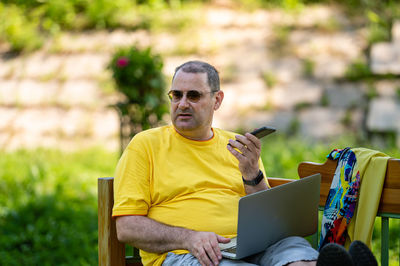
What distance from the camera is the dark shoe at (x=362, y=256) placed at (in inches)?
67.7

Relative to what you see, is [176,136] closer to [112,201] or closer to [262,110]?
[112,201]

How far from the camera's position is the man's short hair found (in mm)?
2506

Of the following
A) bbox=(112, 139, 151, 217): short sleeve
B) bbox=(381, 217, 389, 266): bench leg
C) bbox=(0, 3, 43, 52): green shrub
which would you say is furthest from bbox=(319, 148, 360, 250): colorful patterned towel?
bbox=(0, 3, 43, 52): green shrub

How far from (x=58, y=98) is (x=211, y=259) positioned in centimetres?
601

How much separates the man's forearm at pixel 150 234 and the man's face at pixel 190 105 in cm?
53

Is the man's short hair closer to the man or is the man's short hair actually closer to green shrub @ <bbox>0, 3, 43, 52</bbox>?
the man

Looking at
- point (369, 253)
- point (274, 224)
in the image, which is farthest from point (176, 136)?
point (369, 253)

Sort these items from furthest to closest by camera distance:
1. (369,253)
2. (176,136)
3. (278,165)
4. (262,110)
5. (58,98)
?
(58,98) < (262,110) < (278,165) < (176,136) < (369,253)

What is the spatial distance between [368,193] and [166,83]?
3.67m

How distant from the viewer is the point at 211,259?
2066 millimetres

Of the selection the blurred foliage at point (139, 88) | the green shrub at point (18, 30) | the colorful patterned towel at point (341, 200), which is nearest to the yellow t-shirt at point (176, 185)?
the colorful patterned towel at point (341, 200)

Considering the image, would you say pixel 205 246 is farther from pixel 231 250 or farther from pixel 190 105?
pixel 190 105

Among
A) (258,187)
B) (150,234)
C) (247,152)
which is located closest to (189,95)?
(247,152)

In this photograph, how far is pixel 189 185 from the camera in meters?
2.38
